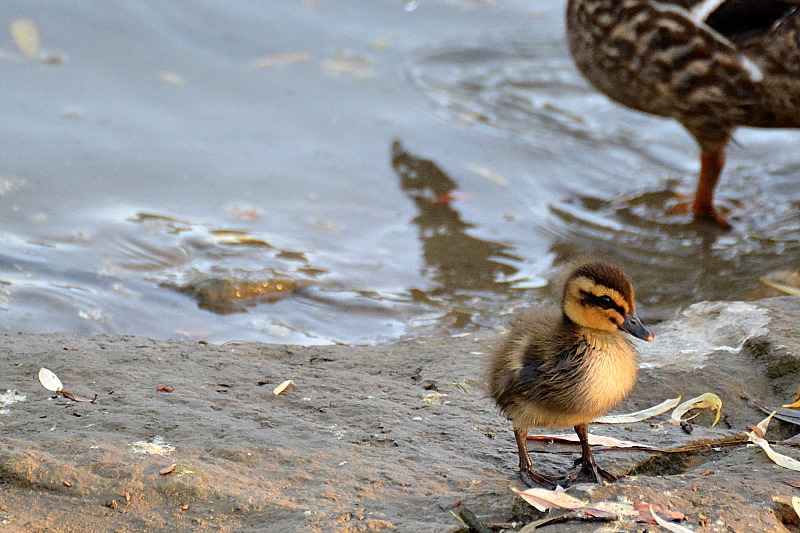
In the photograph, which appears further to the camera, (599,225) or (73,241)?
(599,225)

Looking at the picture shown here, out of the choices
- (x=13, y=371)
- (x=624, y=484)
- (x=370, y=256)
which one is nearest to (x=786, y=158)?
(x=370, y=256)

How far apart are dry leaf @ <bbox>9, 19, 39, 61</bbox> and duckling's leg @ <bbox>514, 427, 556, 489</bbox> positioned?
689 centimetres

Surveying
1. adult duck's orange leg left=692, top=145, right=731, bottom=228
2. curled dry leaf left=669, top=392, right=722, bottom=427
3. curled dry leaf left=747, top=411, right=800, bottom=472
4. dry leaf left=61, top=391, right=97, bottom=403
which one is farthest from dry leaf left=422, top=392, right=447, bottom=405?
adult duck's orange leg left=692, top=145, right=731, bottom=228

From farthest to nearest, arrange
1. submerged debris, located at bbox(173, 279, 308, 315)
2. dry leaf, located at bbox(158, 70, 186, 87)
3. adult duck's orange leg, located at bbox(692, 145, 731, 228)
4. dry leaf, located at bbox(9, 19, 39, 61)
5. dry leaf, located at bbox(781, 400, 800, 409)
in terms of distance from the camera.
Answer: dry leaf, located at bbox(158, 70, 186, 87), dry leaf, located at bbox(9, 19, 39, 61), adult duck's orange leg, located at bbox(692, 145, 731, 228), submerged debris, located at bbox(173, 279, 308, 315), dry leaf, located at bbox(781, 400, 800, 409)

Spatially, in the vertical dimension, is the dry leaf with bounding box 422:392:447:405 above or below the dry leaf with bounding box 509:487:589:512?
below

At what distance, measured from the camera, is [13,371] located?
3922 millimetres

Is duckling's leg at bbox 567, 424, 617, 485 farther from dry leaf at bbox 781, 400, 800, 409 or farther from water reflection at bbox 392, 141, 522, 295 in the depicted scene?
water reflection at bbox 392, 141, 522, 295

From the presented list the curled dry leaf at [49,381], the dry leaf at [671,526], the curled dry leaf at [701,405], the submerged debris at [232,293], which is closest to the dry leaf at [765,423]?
the curled dry leaf at [701,405]

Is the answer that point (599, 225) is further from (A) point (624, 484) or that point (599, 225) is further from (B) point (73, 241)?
(A) point (624, 484)

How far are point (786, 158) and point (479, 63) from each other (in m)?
3.33

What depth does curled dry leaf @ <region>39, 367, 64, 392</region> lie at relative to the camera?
3.78 metres

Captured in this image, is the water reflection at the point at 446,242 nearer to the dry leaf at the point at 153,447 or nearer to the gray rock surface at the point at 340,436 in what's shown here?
the gray rock surface at the point at 340,436

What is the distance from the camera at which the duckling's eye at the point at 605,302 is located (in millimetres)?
3377

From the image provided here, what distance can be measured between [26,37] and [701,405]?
7.29 meters
